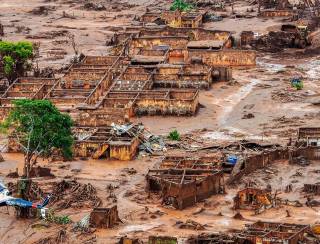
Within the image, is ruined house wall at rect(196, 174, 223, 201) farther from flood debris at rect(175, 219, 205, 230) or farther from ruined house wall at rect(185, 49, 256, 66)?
ruined house wall at rect(185, 49, 256, 66)

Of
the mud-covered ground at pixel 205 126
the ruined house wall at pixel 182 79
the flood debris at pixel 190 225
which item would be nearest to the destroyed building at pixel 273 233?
the mud-covered ground at pixel 205 126

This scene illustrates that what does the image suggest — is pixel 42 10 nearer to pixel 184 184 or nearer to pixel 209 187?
pixel 209 187

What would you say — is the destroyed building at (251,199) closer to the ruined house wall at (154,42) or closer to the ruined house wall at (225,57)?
the ruined house wall at (225,57)

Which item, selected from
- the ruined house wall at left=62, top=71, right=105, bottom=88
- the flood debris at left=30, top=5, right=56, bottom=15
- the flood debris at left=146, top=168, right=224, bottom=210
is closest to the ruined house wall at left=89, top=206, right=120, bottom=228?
the flood debris at left=146, top=168, right=224, bottom=210

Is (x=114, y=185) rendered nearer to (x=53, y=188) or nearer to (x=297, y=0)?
(x=53, y=188)

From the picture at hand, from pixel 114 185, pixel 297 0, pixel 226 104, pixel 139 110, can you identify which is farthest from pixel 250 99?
pixel 297 0

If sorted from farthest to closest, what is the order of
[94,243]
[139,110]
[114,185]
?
[139,110], [114,185], [94,243]
